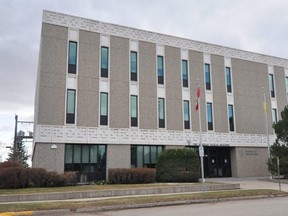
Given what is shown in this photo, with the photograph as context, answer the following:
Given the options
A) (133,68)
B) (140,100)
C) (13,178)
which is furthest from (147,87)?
(13,178)

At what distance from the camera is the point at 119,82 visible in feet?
93.9

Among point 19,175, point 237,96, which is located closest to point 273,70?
point 237,96

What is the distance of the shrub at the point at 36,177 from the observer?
2062 cm

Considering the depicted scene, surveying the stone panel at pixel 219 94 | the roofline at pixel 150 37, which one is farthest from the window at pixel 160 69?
the stone panel at pixel 219 94

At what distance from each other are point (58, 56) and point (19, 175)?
10532 millimetres

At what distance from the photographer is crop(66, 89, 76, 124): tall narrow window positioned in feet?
85.9

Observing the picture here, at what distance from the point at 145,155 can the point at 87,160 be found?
5.22 metres

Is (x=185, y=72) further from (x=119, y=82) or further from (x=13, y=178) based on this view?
(x=13, y=178)

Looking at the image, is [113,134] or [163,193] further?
[113,134]

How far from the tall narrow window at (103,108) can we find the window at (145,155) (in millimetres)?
3359

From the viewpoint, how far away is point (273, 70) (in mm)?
37094

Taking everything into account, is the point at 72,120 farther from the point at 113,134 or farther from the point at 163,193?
the point at 163,193

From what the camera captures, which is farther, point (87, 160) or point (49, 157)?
point (87, 160)

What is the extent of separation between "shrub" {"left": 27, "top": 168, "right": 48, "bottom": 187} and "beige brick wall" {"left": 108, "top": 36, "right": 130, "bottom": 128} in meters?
7.98
